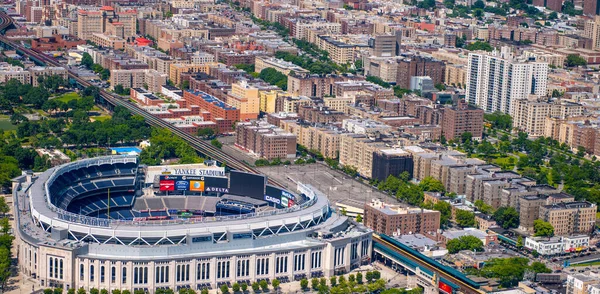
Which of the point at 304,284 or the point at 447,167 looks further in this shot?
the point at 447,167

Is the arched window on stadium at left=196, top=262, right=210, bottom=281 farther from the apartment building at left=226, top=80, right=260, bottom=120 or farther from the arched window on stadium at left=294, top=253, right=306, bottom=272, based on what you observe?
the apartment building at left=226, top=80, right=260, bottom=120

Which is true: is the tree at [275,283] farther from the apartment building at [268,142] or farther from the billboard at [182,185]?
the apartment building at [268,142]

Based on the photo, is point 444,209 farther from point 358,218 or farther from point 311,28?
point 311,28

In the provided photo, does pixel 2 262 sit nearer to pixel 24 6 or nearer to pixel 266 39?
pixel 266 39

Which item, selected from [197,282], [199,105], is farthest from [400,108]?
[197,282]

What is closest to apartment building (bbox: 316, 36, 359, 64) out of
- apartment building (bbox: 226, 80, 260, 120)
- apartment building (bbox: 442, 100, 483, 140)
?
apartment building (bbox: 226, 80, 260, 120)

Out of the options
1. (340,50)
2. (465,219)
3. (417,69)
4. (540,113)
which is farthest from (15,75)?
(465,219)
